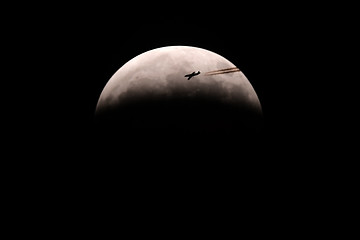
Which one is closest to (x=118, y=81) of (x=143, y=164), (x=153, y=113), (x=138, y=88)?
(x=138, y=88)

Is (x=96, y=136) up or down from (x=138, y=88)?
down

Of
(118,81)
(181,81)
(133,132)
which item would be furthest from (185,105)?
(118,81)

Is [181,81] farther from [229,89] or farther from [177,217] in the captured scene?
[177,217]

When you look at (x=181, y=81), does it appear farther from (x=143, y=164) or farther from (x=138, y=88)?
(x=143, y=164)

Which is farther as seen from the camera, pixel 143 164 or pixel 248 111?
pixel 248 111

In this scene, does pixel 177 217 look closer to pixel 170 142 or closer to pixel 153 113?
pixel 170 142

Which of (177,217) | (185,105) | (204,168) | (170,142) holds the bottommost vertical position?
(177,217)

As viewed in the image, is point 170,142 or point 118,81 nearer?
point 170,142

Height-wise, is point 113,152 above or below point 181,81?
below
